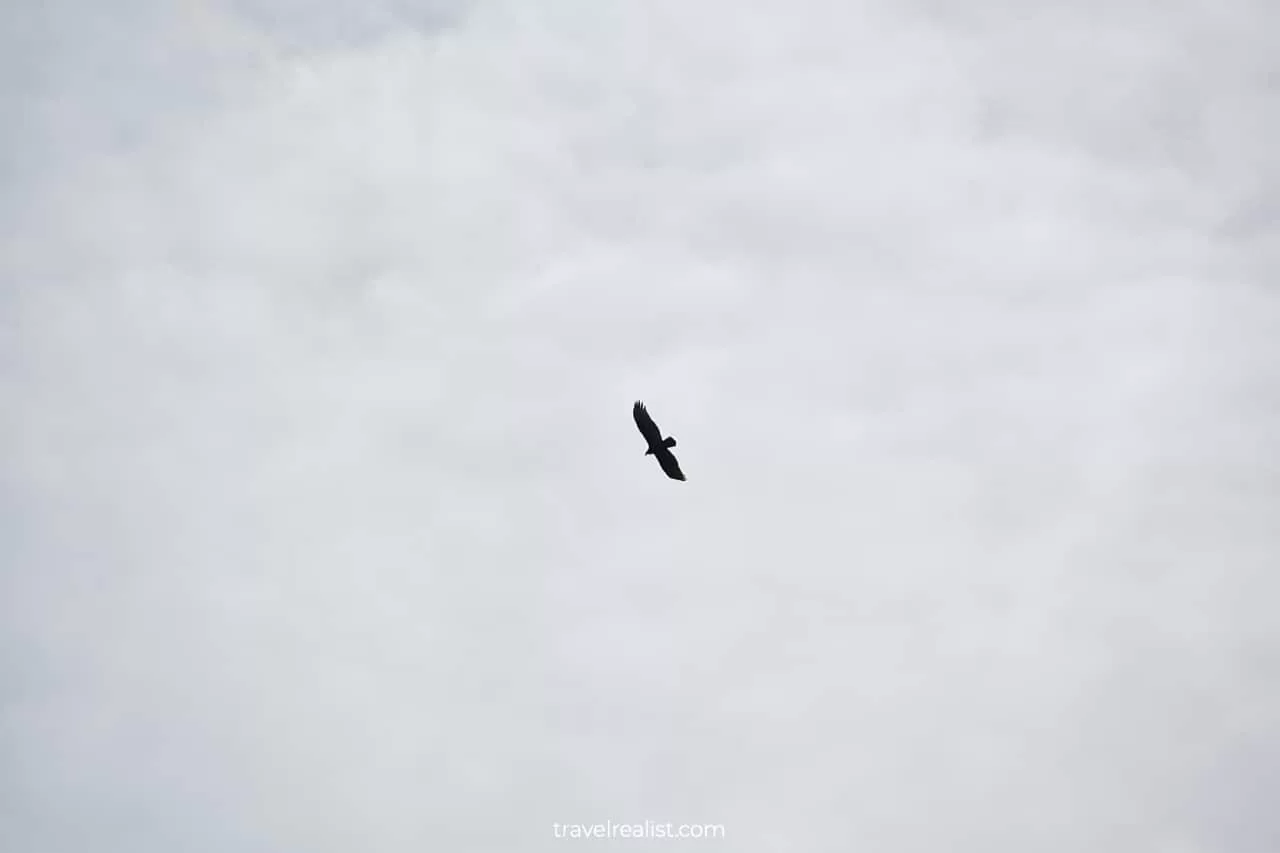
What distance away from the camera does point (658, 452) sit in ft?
299
